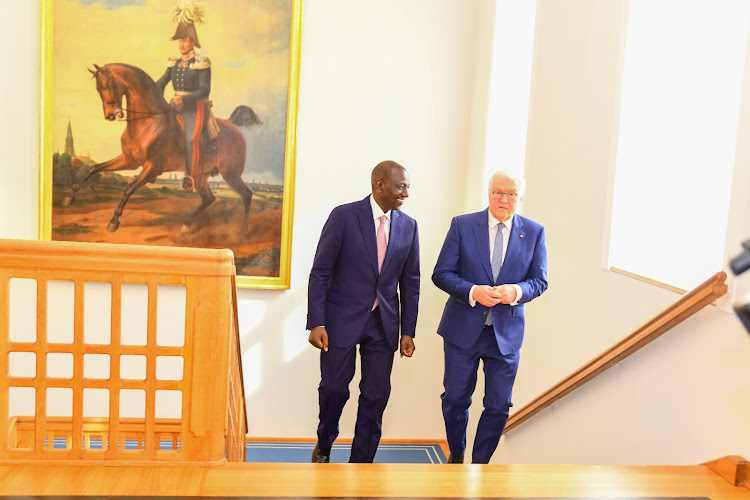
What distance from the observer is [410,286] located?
16.5 feet

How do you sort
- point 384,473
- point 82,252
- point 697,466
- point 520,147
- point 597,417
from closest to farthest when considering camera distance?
point 82,252 → point 384,473 → point 697,466 → point 597,417 → point 520,147

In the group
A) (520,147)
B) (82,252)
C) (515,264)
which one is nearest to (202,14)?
(520,147)

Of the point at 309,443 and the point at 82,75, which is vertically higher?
the point at 82,75

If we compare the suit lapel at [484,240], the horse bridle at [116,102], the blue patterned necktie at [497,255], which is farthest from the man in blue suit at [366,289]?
the horse bridle at [116,102]

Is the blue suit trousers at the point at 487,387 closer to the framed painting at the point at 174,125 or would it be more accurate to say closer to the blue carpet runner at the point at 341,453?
the blue carpet runner at the point at 341,453

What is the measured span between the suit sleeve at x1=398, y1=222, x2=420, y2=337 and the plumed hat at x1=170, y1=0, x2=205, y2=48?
3442 mm

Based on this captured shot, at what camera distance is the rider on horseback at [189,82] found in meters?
7.03

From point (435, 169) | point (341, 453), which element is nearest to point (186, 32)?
point (435, 169)

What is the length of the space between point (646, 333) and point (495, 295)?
904 millimetres

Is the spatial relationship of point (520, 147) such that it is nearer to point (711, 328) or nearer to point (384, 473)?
point (711, 328)

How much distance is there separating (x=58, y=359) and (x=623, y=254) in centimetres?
535

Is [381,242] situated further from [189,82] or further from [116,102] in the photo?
[116,102]

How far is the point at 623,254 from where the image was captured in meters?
4.71

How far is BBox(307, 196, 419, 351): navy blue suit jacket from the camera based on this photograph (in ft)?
15.9
